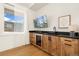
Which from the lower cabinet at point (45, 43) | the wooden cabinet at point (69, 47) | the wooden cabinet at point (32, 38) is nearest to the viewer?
the wooden cabinet at point (69, 47)

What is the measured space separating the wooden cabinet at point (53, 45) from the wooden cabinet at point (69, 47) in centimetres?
Result: 19

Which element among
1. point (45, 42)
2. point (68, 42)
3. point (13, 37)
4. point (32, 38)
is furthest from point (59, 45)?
point (13, 37)

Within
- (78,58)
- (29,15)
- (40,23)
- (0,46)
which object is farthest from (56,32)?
(0,46)

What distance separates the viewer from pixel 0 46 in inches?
74.8

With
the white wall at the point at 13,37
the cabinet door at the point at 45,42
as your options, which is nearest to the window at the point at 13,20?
the white wall at the point at 13,37

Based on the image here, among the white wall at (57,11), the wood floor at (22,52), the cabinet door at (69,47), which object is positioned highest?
the white wall at (57,11)

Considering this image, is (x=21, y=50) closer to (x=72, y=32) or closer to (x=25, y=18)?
(x=25, y=18)

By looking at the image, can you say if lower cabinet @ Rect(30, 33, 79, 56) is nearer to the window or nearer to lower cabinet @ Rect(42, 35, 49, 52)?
lower cabinet @ Rect(42, 35, 49, 52)

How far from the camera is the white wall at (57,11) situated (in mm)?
1788

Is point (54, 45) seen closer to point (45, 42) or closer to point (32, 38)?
point (45, 42)

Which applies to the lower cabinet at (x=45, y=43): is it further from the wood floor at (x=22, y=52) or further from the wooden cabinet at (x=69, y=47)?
the wooden cabinet at (x=69, y=47)

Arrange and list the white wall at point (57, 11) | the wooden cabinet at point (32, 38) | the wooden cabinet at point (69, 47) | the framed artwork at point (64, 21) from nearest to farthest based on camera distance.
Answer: the wooden cabinet at point (69, 47) → the white wall at point (57, 11) → the framed artwork at point (64, 21) → the wooden cabinet at point (32, 38)

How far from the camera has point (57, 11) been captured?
2.07 metres

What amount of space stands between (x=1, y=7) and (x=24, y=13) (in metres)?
0.51
